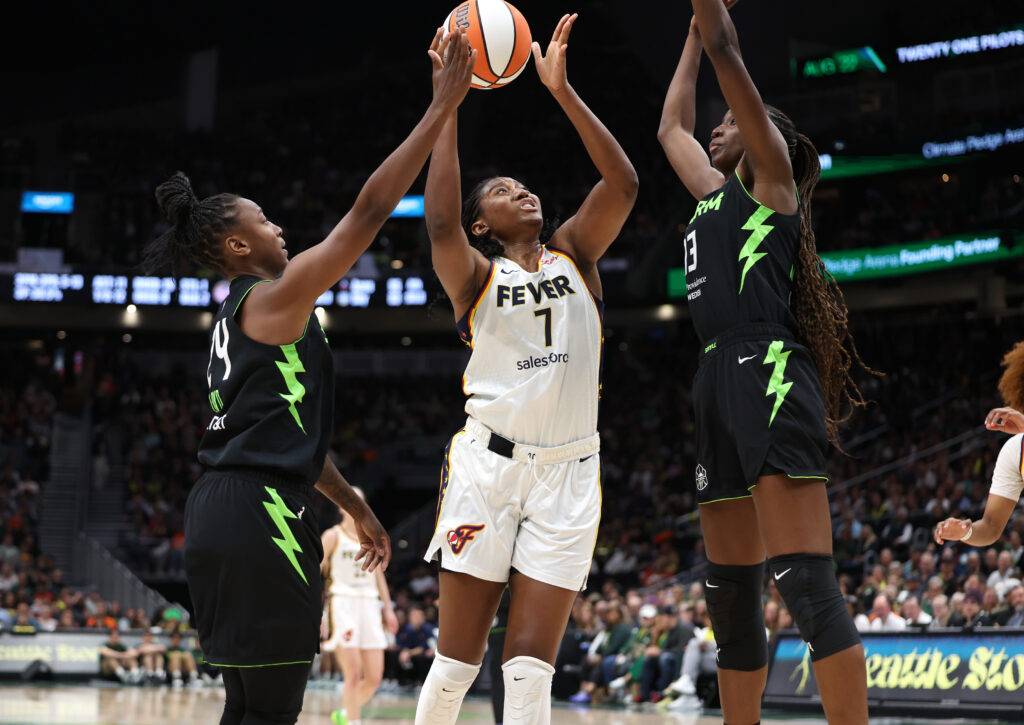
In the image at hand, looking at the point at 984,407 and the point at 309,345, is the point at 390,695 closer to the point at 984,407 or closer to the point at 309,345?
the point at 984,407

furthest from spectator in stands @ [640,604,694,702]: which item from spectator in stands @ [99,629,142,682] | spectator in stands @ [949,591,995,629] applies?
spectator in stands @ [99,629,142,682]

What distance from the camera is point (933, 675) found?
10.1m

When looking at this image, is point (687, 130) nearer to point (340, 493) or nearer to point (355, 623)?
point (340, 493)

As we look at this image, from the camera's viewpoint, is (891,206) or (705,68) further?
(891,206)

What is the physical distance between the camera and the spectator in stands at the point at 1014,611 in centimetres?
1058

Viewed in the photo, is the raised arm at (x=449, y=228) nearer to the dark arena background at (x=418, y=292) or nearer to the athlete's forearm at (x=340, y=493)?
the athlete's forearm at (x=340, y=493)

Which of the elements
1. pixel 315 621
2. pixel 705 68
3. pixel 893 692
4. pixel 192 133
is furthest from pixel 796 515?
pixel 192 133

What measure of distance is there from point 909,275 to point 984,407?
3.02m

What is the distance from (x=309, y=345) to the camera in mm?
3775

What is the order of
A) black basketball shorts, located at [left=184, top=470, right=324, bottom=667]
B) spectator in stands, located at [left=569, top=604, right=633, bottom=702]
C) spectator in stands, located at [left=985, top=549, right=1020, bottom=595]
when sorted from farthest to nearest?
spectator in stands, located at [left=569, top=604, right=633, bottom=702] < spectator in stands, located at [left=985, top=549, right=1020, bottom=595] < black basketball shorts, located at [left=184, top=470, right=324, bottom=667]

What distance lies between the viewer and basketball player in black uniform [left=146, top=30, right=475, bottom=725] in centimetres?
345

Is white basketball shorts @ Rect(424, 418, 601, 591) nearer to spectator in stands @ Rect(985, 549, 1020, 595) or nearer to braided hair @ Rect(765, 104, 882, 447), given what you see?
braided hair @ Rect(765, 104, 882, 447)

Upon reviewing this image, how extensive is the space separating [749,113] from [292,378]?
→ 6.17 feet

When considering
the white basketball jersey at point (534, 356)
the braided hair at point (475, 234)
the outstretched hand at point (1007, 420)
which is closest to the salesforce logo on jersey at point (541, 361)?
the white basketball jersey at point (534, 356)
